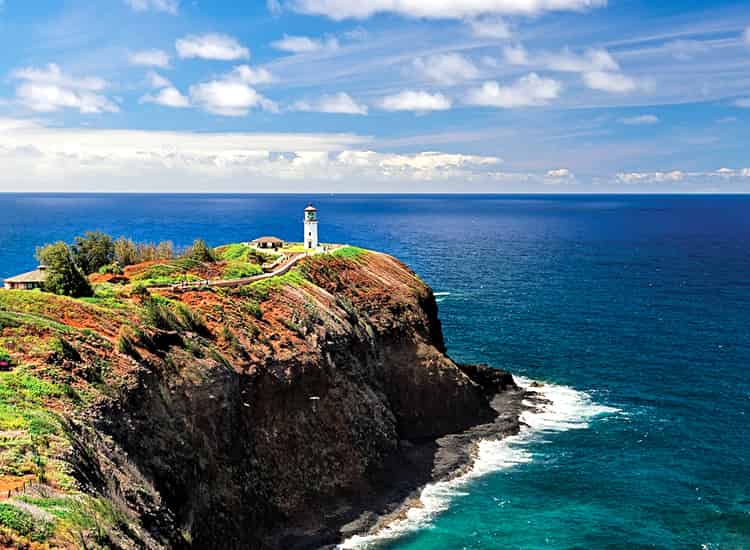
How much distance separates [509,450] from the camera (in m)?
59.5

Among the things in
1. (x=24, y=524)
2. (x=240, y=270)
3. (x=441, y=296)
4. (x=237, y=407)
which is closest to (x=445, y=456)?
(x=237, y=407)

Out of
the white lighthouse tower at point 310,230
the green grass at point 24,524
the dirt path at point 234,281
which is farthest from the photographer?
the white lighthouse tower at point 310,230

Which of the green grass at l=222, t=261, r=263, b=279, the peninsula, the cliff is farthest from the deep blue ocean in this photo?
the green grass at l=222, t=261, r=263, b=279

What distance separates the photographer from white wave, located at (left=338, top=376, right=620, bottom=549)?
4650cm

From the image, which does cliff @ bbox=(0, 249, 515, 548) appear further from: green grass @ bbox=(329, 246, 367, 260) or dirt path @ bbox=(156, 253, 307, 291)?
green grass @ bbox=(329, 246, 367, 260)

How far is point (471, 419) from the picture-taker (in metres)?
66.1

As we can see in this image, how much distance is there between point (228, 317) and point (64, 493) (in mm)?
26092

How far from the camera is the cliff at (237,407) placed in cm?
3356

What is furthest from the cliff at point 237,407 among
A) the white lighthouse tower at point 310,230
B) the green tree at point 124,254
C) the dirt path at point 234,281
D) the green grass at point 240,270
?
the green tree at point 124,254

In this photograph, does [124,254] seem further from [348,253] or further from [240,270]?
[348,253]

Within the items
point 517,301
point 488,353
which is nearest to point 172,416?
point 488,353

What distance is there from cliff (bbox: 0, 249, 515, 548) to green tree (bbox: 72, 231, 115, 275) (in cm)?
2578

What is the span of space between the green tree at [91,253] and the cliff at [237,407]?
84.6 ft

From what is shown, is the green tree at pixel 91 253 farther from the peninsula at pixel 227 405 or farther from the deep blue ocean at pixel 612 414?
the deep blue ocean at pixel 612 414
